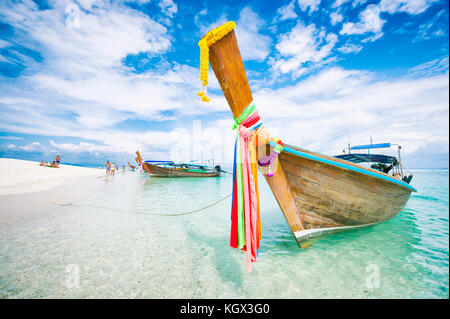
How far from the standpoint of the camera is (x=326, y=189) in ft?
11.4

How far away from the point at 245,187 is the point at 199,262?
1.96 meters

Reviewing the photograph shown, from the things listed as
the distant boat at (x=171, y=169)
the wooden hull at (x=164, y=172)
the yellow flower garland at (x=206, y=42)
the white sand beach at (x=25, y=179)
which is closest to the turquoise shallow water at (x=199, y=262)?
the yellow flower garland at (x=206, y=42)

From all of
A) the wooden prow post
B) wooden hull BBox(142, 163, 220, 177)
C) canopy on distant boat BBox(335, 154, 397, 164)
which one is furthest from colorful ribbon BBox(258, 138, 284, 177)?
wooden hull BBox(142, 163, 220, 177)

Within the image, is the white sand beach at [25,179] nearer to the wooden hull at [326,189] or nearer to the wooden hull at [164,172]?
the wooden hull at [164,172]

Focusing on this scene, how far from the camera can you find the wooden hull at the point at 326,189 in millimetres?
3299

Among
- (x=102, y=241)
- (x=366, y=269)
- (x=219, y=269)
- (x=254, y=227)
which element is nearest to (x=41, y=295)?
(x=102, y=241)

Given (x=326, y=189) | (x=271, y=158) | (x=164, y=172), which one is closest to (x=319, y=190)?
(x=326, y=189)

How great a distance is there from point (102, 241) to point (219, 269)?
300 cm

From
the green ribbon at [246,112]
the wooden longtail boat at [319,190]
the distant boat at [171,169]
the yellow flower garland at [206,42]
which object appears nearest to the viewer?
the yellow flower garland at [206,42]

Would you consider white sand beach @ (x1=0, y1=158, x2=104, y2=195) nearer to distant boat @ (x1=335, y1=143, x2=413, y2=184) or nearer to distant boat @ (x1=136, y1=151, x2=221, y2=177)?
distant boat @ (x1=136, y1=151, x2=221, y2=177)

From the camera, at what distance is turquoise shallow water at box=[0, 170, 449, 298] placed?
2.52 meters

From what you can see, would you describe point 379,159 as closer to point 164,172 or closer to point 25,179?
point 164,172

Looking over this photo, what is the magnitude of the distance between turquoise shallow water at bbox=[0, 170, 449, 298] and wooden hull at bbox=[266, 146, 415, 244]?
593mm

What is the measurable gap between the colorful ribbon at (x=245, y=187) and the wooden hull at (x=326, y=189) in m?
0.85
